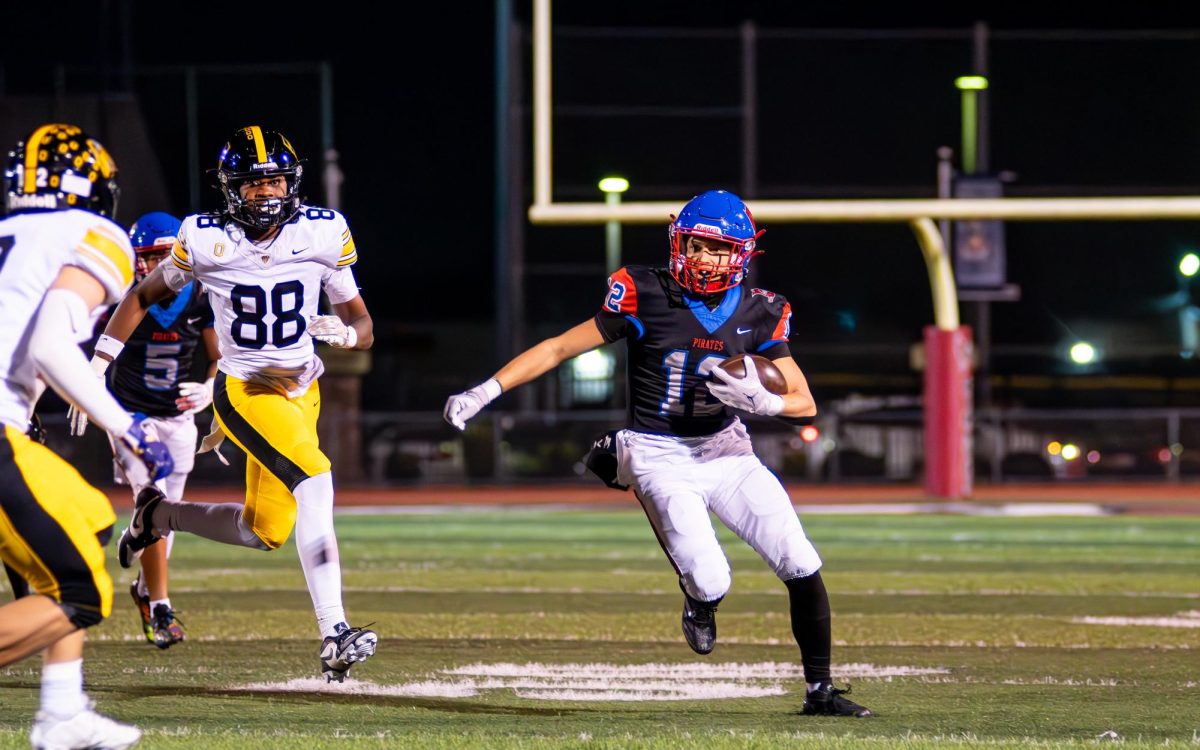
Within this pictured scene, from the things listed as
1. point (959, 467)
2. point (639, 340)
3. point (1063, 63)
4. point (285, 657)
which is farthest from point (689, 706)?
point (1063, 63)

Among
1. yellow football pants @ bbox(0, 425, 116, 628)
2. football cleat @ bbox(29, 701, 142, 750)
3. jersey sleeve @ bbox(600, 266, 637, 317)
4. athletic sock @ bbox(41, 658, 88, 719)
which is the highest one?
jersey sleeve @ bbox(600, 266, 637, 317)

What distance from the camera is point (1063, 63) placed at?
2242cm

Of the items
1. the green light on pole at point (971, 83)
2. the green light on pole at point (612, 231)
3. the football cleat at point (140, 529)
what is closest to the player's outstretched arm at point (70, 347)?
the football cleat at point (140, 529)

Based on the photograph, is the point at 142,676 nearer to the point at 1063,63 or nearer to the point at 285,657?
the point at 285,657

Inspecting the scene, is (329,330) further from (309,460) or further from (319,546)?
(319,546)

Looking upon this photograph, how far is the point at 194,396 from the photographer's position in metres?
6.50

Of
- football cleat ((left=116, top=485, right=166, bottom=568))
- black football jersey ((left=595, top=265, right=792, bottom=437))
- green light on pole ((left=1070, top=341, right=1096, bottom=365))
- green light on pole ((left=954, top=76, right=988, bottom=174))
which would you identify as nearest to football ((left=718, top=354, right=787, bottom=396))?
black football jersey ((left=595, top=265, right=792, bottom=437))

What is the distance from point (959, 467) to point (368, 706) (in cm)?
1209

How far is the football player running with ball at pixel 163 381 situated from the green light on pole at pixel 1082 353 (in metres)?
16.3

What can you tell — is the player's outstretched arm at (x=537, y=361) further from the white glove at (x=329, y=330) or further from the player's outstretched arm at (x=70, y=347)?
the player's outstretched arm at (x=70, y=347)

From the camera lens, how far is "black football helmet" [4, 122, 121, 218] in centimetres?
400

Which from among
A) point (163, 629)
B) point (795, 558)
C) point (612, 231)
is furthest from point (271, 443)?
point (612, 231)

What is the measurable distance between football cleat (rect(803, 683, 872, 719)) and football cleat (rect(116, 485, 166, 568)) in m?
2.36

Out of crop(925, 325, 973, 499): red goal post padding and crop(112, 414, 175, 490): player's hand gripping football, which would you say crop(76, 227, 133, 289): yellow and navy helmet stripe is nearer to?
crop(112, 414, 175, 490): player's hand gripping football
